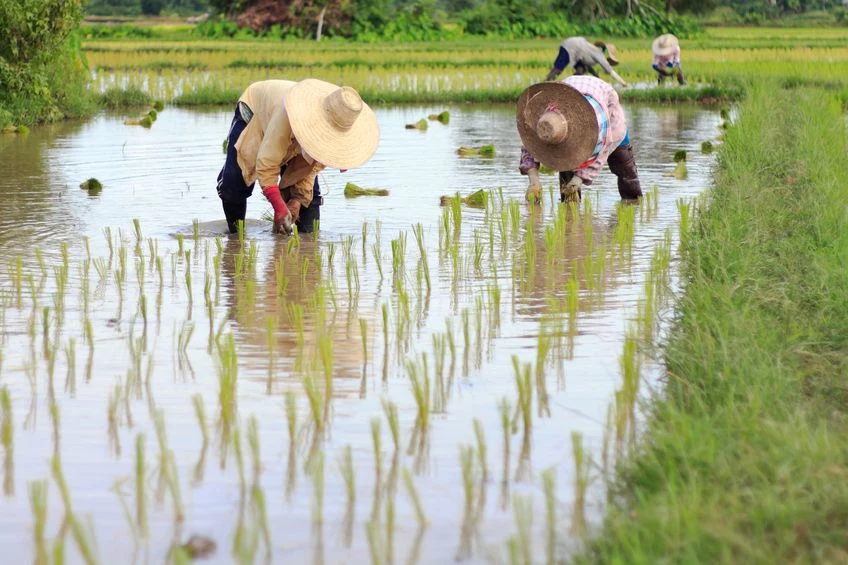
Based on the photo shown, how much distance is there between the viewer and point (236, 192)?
265 inches

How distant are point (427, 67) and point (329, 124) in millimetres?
15889

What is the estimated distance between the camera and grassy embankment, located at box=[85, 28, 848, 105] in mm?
17344

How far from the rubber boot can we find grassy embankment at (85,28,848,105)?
7.93 metres

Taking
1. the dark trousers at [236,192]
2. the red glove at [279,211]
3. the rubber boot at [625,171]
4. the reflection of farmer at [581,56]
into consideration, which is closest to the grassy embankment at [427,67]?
the reflection of farmer at [581,56]

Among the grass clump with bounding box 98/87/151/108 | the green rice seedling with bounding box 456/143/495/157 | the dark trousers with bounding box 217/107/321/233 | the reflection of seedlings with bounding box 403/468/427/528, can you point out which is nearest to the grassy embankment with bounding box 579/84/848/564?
the reflection of seedlings with bounding box 403/468/427/528

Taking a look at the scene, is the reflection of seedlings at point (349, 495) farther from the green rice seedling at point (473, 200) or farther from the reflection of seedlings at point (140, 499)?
the green rice seedling at point (473, 200)

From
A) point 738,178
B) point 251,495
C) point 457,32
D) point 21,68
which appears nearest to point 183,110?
point 21,68

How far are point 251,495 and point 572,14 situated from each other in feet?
112

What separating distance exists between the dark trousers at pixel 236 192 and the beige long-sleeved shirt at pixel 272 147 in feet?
0.23

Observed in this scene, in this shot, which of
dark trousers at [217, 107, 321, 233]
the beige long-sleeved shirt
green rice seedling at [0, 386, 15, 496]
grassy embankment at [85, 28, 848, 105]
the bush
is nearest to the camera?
green rice seedling at [0, 386, 15, 496]

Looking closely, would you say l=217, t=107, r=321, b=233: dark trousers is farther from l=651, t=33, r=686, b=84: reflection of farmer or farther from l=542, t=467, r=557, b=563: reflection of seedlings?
l=651, t=33, r=686, b=84: reflection of farmer

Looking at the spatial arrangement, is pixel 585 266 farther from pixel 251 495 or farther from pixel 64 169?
pixel 64 169

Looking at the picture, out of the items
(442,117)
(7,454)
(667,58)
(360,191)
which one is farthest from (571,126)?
(667,58)

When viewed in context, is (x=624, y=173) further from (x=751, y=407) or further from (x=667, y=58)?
(x=667, y=58)
